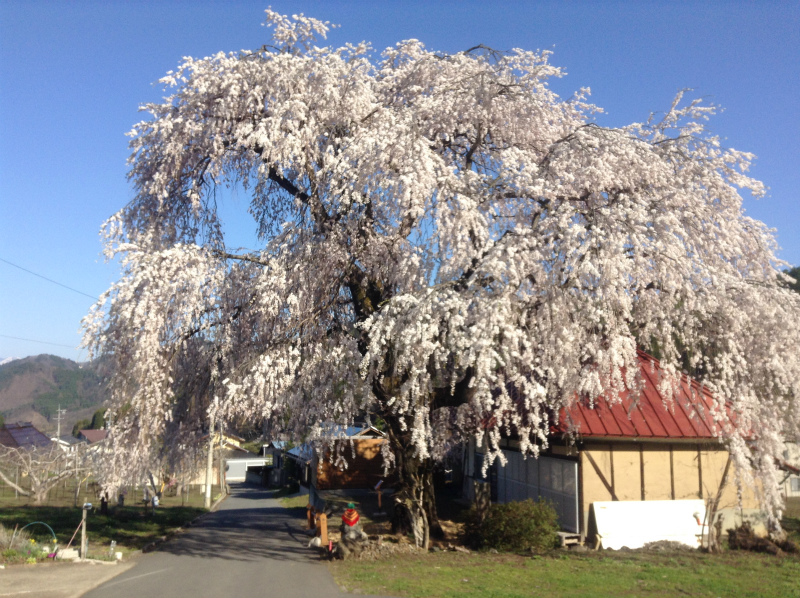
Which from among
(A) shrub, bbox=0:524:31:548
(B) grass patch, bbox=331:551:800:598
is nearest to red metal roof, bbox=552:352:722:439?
(B) grass patch, bbox=331:551:800:598

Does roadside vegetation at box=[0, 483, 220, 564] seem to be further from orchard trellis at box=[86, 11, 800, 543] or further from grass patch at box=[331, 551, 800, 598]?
grass patch at box=[331, 551, 800, 598]

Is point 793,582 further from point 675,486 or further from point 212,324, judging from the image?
point 212,324

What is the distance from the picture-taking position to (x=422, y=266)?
11.8m

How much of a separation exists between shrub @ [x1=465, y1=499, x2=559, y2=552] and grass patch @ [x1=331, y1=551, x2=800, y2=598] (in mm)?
423

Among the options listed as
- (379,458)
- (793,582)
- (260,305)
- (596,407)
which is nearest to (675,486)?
(596,407)

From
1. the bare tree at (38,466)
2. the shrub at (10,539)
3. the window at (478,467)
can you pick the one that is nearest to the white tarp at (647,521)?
the window at (478,467)

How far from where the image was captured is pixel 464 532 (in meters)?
16.1

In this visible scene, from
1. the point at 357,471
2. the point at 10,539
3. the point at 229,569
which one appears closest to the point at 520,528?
the point at 229,569

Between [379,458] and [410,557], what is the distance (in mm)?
16837

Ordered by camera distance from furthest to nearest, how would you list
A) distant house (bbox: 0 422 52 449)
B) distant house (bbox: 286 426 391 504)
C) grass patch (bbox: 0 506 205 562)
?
distant house (bbox: 0 422 52 449), distant house (bbox: 286 426 391 504), grass patch (bbox: 0 506 205 562)

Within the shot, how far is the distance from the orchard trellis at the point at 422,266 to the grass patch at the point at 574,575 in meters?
Answer: 1.55

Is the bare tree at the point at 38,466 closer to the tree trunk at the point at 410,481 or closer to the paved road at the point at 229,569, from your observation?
the paved road at the point at 229,569

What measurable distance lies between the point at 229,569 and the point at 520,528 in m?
5.98

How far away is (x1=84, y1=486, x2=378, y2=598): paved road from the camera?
10977 mm
